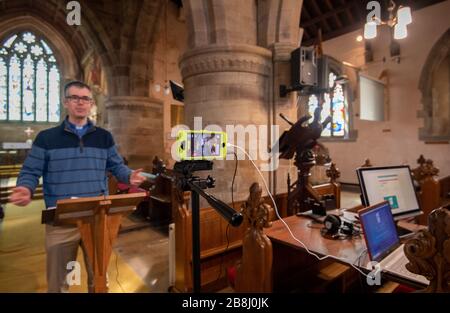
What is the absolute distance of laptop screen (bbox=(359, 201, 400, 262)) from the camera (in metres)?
1.20

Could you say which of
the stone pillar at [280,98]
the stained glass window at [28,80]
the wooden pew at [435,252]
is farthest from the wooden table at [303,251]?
the stained glass window at [28,80]

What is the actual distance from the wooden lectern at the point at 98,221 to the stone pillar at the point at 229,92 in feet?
4.00

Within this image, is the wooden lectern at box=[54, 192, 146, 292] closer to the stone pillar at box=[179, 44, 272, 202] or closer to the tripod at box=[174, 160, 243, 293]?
the tripod at box=[174, 160, 243, 293]

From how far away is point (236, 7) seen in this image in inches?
109

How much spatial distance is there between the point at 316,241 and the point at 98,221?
1.32m

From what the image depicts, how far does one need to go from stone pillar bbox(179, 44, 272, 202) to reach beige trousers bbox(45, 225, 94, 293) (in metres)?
1.42

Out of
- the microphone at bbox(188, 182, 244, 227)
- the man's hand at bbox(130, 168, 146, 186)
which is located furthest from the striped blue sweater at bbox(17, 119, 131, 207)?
the microphone at bbox(188, 182, 244, 227)

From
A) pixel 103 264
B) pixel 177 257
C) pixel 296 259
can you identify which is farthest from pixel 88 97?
pixel 296 259

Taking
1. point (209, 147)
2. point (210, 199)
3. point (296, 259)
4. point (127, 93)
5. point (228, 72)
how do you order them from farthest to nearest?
point (127, 93) → point (228, 72) → point (296, 259) → point (209, 147) → point (210, 199)

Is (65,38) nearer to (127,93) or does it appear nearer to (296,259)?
(127,93)

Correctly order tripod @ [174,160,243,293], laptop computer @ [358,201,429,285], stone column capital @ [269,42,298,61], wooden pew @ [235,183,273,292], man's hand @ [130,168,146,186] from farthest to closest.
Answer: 1. stone column capital @ [269,42,298,61]
2. man's hand @ [130,168,146,186]
3. wooden pew @ [235,183,273,292]
4. laptop computer @ [358,201,429,285]
5. tripod @ [174,160,243,293]

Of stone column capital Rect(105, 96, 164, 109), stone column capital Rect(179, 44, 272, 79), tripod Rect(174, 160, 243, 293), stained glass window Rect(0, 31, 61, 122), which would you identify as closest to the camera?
tripod Rect(174, 160, 243, 293)

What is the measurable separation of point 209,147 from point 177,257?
1.38m

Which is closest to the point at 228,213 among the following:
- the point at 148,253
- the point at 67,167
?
the point at 67,167
